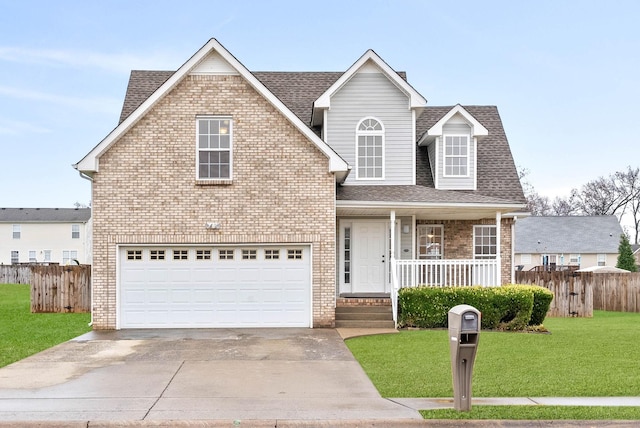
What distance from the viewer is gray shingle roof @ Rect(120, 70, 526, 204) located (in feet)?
64.5

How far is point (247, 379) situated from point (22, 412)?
3155 millimetres

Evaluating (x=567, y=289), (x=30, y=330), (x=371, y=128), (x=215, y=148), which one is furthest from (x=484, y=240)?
(x=30, y=330)

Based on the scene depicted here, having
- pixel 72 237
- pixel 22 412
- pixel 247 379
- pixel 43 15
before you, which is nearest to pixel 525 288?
pixel 247 379

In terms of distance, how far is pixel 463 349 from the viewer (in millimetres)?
7520

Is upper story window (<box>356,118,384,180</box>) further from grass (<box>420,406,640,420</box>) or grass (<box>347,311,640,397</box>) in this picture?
grass (<box>420,406,640,420</box>)

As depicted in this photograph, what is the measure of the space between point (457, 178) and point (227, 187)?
758 centimetres

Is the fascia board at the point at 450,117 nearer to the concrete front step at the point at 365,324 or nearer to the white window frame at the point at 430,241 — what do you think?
the white window frame at the point at 430,241

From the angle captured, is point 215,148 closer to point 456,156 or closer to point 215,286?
point 215,286

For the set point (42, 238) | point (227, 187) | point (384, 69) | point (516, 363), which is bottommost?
point (516, 363)

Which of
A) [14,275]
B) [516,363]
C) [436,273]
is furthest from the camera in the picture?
[14,275]

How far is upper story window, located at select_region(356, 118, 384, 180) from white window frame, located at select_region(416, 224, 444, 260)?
2.23 meters

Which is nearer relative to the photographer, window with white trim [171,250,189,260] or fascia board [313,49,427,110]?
window with white trim [171,250,189,260]

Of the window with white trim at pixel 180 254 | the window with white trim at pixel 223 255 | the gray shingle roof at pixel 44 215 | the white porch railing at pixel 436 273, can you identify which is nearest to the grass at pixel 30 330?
the window with white trim at pixel 180 254

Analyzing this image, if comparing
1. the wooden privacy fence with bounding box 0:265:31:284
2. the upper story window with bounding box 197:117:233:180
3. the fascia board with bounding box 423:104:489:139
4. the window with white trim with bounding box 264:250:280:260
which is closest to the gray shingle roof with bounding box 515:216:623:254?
the fascia board with bounding box 423:104:489:139
